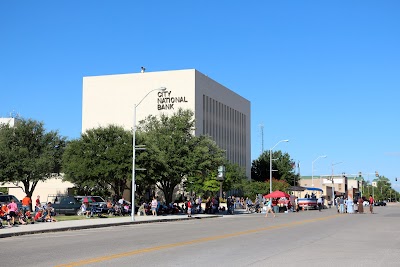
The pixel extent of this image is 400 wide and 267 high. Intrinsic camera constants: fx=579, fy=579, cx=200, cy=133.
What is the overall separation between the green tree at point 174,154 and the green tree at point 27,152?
11.4 m

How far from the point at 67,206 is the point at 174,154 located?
11.9m

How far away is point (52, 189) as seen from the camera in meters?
81.1

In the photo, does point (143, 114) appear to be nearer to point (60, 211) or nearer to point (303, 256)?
point (60, 211)

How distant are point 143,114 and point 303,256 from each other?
79.0m

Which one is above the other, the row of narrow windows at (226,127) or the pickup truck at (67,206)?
the row of narrow windows at (226,127)

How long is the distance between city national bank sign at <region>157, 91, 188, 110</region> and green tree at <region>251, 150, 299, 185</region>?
37.6 m

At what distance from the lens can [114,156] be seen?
4841 cm

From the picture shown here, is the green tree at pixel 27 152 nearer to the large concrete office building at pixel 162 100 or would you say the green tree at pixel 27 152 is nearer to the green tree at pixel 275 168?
the large concrete office building at pixel 162 100

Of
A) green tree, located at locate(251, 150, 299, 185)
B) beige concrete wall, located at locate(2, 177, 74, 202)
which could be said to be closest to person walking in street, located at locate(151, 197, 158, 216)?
beige concrete wall, located at locate(2, 177, 74, 202)

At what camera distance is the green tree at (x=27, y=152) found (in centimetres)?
5791

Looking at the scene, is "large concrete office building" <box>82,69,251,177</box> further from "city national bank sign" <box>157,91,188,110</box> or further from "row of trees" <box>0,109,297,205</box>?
"row of trees" <box>0,109,297,205</box>

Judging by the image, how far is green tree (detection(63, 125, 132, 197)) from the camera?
48.5 metres

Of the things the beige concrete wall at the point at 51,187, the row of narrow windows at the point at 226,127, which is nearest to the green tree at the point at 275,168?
the row of narrow windows at the point at 226,127

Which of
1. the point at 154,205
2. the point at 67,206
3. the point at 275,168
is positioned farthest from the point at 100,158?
the point at 275,168
